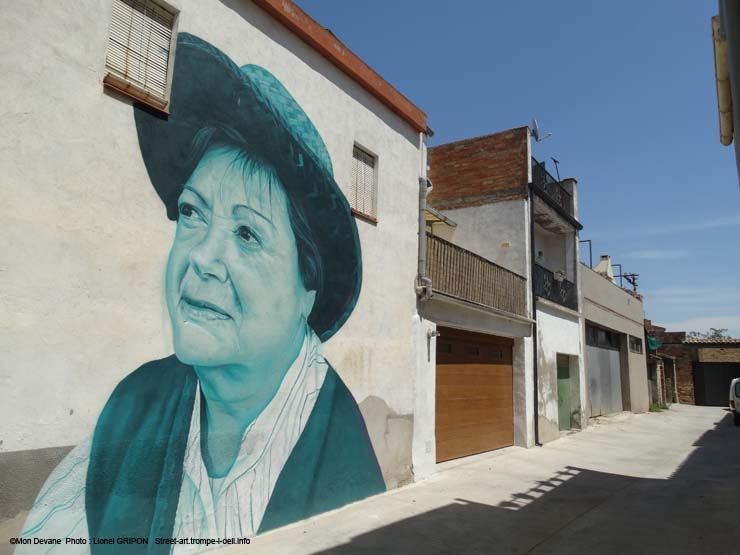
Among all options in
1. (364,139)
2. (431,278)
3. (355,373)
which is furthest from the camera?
(431,278)

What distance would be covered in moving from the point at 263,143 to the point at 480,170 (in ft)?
32.5

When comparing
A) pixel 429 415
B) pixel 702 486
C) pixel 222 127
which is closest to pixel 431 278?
pixel 429 415

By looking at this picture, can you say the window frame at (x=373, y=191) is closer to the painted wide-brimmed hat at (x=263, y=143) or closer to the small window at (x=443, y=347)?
the painted wide-brimmed hat at (x=263, y=143)

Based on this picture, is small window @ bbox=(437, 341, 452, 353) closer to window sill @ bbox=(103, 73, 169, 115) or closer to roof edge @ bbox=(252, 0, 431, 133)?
roof edge @ bbox=(252, 0, 431, 133)

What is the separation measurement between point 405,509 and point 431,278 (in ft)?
14.1

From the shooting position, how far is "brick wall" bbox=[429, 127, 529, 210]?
14.2 metres

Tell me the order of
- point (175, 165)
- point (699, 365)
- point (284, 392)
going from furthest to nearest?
point (699, 365) < point (284, 392) < point (175, 165)

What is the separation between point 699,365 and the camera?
1406 inches

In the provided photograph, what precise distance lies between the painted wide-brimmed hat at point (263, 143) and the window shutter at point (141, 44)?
15 cm

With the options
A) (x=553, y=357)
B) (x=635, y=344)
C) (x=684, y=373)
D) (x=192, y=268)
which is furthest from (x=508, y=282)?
(x=684, y=373)

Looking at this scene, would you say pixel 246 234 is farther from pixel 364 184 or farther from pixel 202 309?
pixel 364 184

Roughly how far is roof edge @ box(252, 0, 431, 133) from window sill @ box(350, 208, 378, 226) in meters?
2.09

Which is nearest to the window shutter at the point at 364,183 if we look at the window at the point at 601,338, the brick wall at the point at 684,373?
the window at the point at 601,338

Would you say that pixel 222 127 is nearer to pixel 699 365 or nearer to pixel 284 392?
pixel 284 392
